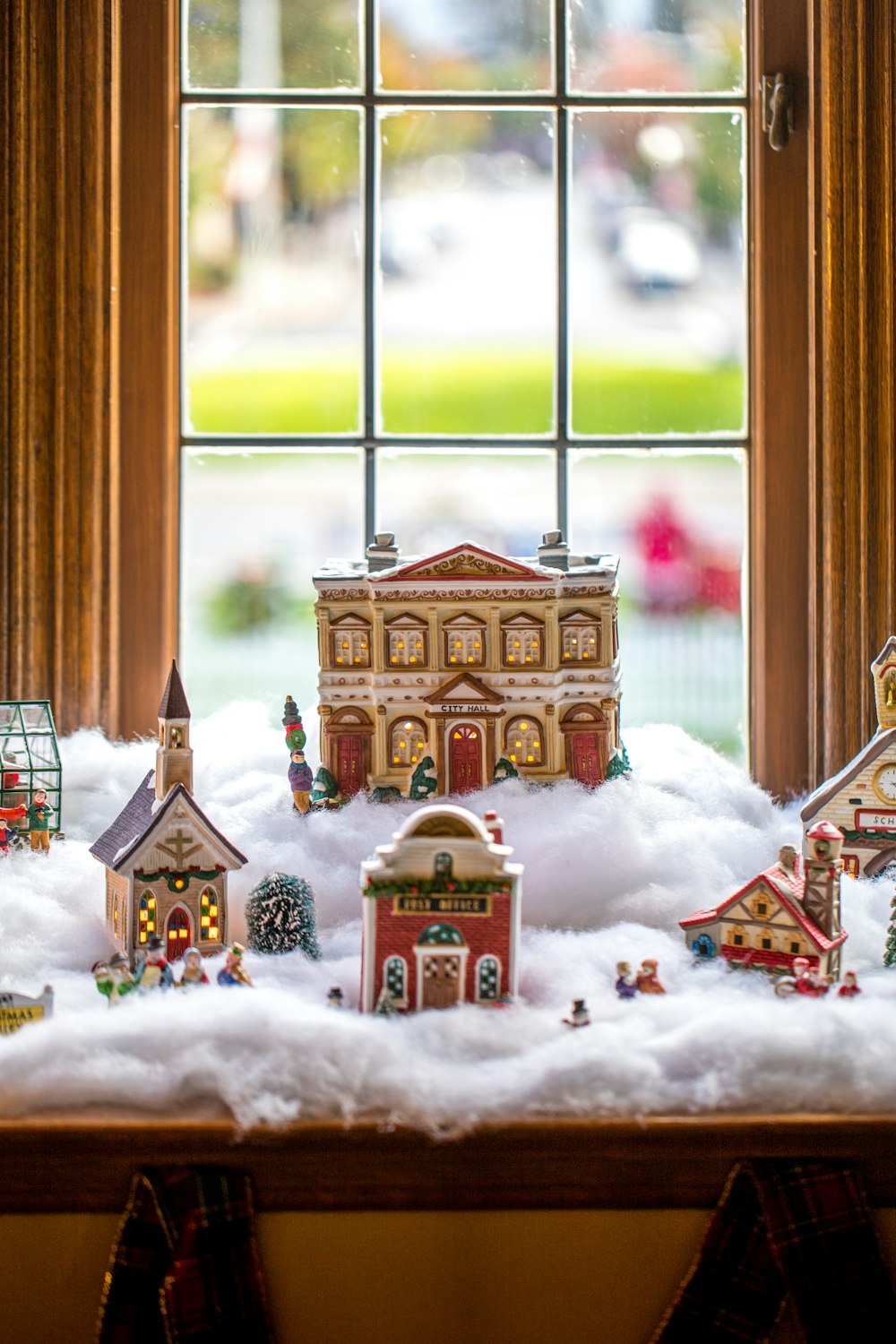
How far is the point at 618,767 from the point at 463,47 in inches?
42.3

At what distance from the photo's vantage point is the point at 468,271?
6.33 feet

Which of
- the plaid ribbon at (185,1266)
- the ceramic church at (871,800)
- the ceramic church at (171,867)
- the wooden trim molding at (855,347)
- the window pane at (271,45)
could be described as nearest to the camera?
the plaid ribbon at (185,1266)

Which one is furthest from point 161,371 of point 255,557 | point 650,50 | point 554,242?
→ point 650,50

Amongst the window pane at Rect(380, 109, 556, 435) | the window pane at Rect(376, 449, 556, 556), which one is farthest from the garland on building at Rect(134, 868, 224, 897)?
the window pane at Rect(380, 109, 556, 435)

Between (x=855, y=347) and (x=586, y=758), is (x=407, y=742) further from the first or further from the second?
(x=855, y=347)

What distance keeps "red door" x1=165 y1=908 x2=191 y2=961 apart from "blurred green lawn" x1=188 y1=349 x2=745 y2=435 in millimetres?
831

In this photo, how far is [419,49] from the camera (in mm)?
1904

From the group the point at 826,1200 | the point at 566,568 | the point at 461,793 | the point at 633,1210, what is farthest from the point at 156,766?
the point at 826,1200

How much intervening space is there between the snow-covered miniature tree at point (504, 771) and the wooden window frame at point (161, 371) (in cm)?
52

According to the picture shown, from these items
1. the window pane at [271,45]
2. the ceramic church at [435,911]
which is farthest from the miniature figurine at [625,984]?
the window pane at [271,45]

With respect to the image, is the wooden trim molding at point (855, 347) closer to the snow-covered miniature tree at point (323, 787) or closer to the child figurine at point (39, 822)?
the snow-covered miniature tree at point (323, 787)

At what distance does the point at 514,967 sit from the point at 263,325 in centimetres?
111

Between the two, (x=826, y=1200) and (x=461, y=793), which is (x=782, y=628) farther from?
(x=826, y=1200)

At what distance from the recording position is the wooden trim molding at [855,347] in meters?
1.80
